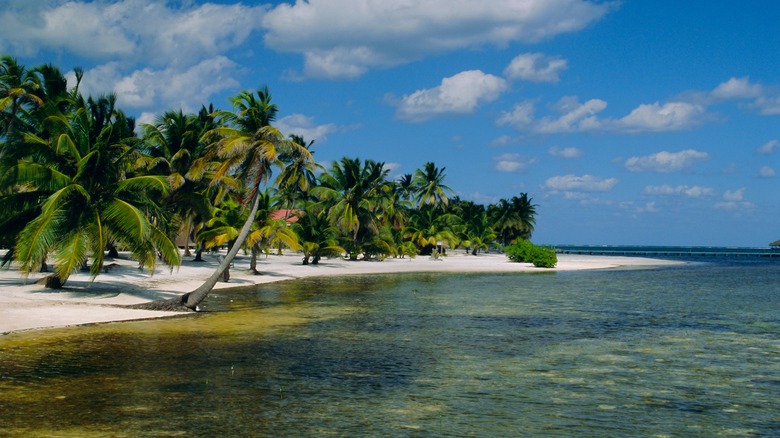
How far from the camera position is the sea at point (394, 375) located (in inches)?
404

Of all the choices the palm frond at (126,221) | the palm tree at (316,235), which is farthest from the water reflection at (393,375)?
the palm tree at (316,235)

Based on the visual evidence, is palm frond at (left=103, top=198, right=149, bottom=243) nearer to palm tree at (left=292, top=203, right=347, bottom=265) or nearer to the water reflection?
the water reflection

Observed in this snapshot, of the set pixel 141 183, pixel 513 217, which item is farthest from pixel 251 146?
pixel 513 217

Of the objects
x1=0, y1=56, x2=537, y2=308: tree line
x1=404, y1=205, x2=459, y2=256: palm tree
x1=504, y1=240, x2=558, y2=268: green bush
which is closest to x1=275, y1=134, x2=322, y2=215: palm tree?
x1=0, y1=56, x2=537, y2=308: tree line

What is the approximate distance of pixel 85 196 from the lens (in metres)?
24.1

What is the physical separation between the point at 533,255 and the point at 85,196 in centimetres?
5591

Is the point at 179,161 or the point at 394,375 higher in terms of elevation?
the point at 179,161

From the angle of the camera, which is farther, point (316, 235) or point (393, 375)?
point (316, 235)

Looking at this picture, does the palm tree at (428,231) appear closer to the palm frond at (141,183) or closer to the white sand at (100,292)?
the white sand at (100,292)

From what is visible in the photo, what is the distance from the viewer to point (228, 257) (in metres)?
26.9

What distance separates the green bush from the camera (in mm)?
70250

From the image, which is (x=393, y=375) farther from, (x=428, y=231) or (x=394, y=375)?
(x=428, y=231)

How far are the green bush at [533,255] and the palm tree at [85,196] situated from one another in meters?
51.9

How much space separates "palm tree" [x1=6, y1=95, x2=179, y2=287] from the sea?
146 inches
